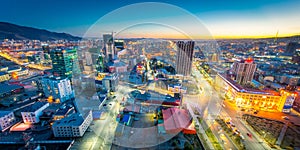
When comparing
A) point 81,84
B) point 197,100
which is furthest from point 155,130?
point 81,84

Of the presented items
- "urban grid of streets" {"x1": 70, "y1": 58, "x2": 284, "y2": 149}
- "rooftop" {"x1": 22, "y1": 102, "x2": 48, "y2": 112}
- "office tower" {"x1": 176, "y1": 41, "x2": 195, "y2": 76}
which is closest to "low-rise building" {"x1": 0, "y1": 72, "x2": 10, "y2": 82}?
"rooftop" {"x1": 22, "y1": 102, "x2": 48, "y2": 112}

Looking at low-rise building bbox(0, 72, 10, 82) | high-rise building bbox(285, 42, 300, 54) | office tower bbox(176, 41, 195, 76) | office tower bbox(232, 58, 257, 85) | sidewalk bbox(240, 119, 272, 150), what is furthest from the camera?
high-rise building bbox(285, 42, 300, 54)

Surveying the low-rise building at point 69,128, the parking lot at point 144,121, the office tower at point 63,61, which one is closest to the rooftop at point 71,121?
the low-rise building at point 69,128

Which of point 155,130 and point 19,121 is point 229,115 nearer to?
point 155,130

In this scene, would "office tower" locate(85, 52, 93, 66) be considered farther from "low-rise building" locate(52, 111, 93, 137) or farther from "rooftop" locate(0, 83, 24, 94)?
"low-rise building" locate(52, 111, 93, 137)

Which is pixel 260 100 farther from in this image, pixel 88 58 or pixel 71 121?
pixel 88 58

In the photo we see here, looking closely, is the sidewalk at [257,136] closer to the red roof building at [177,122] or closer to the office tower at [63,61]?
the red roof building at [177,122]
